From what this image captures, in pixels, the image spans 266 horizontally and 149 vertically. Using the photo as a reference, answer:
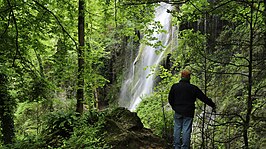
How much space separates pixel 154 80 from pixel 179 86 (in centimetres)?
1095

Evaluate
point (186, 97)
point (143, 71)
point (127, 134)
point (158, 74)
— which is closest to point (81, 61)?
point (158, 74)

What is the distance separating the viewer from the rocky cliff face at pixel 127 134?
23.2 feet

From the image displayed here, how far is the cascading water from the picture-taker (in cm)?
1695

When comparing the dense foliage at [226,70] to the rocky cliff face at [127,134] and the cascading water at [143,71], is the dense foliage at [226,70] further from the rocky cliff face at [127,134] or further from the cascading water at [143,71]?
the cascading water at [143,71]

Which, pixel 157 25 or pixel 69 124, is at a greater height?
pixel 157 25

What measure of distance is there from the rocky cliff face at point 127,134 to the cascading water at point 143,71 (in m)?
7.91

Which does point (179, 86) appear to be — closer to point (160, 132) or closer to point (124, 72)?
point (160, 132)

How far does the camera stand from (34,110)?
15.7 metres

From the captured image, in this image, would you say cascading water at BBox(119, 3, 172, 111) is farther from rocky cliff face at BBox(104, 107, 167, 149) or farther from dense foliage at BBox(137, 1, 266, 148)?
rocky cliff face at BBox(104, 107, 167, 149)

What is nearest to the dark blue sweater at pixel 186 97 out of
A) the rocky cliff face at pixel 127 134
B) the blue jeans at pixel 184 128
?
the blue jeans at pixel 184 128

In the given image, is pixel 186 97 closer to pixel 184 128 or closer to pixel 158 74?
pixel 184 128

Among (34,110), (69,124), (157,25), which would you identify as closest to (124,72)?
(34,110)

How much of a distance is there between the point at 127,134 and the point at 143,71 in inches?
472

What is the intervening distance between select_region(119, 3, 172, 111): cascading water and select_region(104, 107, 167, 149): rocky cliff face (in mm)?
7907
